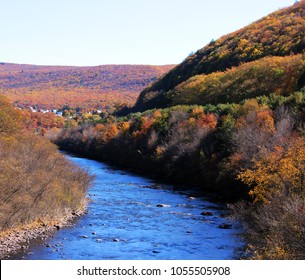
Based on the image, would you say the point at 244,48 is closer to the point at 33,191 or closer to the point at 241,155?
the point at 241,155

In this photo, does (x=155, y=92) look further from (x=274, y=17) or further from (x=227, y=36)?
(x=274, y=17)

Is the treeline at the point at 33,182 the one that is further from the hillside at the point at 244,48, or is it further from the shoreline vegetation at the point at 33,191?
the hillside at the point at 244,48

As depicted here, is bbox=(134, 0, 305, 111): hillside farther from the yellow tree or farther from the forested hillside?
the yellow tree

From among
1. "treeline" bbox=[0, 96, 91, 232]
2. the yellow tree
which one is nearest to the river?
"treeline" bbox=[0, 96, 91, 232]

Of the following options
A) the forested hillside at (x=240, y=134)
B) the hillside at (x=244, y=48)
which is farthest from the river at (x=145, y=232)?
the hillside at (x=244, y=48)

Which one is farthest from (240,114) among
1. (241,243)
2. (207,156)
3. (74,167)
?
(241,243)

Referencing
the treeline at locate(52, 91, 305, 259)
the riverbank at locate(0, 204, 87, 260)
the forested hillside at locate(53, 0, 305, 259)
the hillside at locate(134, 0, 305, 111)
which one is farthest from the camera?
the hillside at locate(134, 0, 305, 111)
